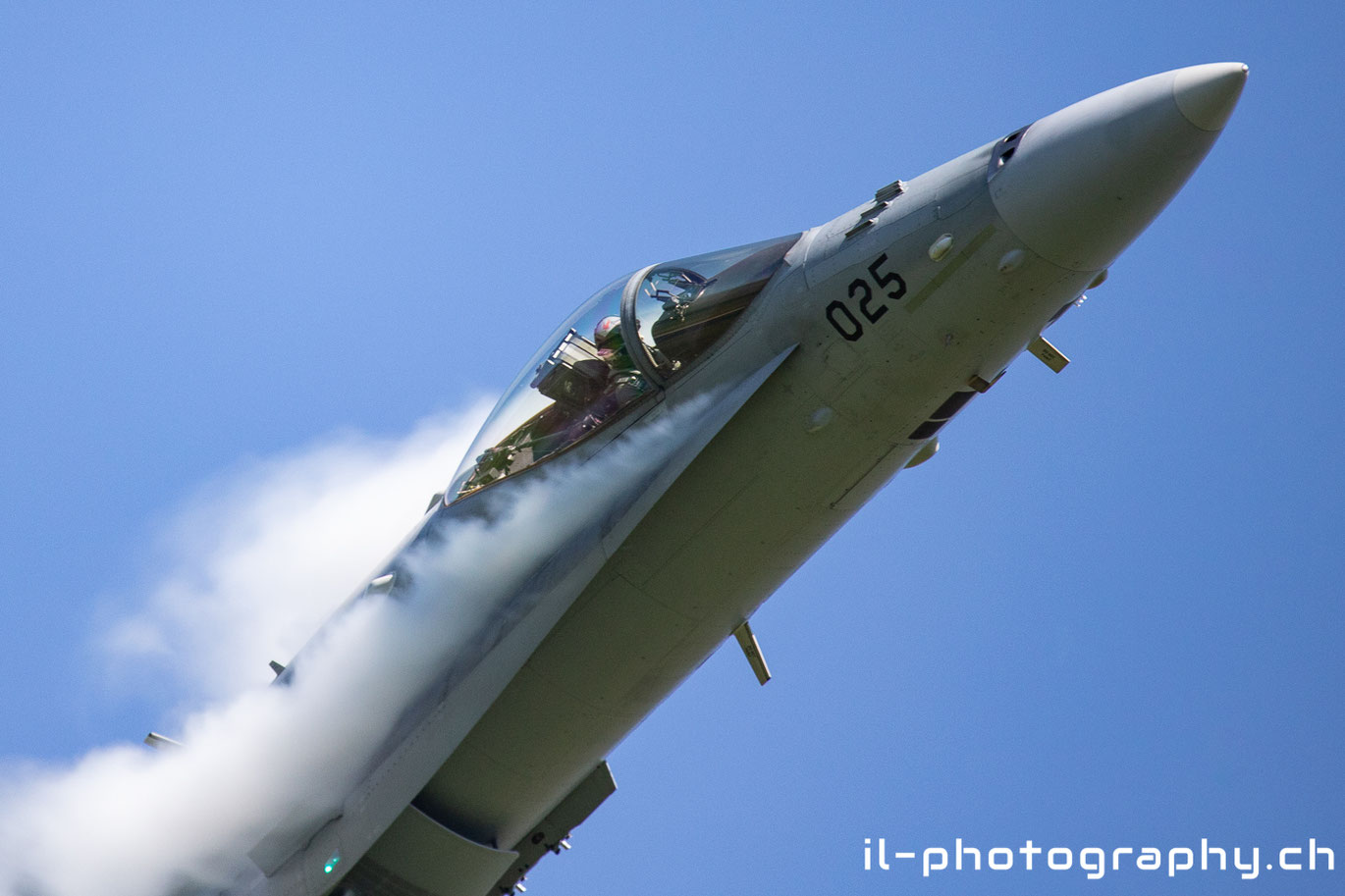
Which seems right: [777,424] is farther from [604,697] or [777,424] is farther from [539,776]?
[539,776]

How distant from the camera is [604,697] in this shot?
42.3 ft

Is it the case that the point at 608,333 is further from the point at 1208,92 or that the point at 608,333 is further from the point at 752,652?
the point at 1208,92

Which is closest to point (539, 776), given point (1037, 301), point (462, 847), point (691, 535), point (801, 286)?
point (462, 847)

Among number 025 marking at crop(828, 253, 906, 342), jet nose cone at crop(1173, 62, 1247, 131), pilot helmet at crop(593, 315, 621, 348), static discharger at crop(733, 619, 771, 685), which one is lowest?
static discharger at crop(733, 619, 771, 685)

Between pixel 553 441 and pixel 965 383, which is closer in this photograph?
pixel 965 383

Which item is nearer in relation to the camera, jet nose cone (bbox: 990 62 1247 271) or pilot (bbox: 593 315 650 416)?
jet nose cone (bbox: 990 62 1247 271)

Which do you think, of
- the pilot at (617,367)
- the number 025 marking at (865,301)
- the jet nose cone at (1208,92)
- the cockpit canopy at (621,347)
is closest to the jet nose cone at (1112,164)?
the jet nose cone at (1208,92)

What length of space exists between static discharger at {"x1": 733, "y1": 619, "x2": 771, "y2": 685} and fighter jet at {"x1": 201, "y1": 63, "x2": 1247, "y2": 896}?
0.03m

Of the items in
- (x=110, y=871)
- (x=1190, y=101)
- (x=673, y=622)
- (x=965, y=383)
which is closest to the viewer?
(x=1190, y=101)

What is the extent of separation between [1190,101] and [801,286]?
10.0 feet

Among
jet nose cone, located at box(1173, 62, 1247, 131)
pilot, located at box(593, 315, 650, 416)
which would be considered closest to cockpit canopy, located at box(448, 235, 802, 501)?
pilot, located at box(593, 315, 650, 416)

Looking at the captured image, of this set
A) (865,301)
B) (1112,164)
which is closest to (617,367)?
(865,301)

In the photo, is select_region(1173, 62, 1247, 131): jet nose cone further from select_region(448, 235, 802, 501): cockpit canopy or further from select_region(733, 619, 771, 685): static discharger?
select_region(733, 619, 771, 685): static discharger

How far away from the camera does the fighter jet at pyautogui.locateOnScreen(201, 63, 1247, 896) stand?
35.8 feet
